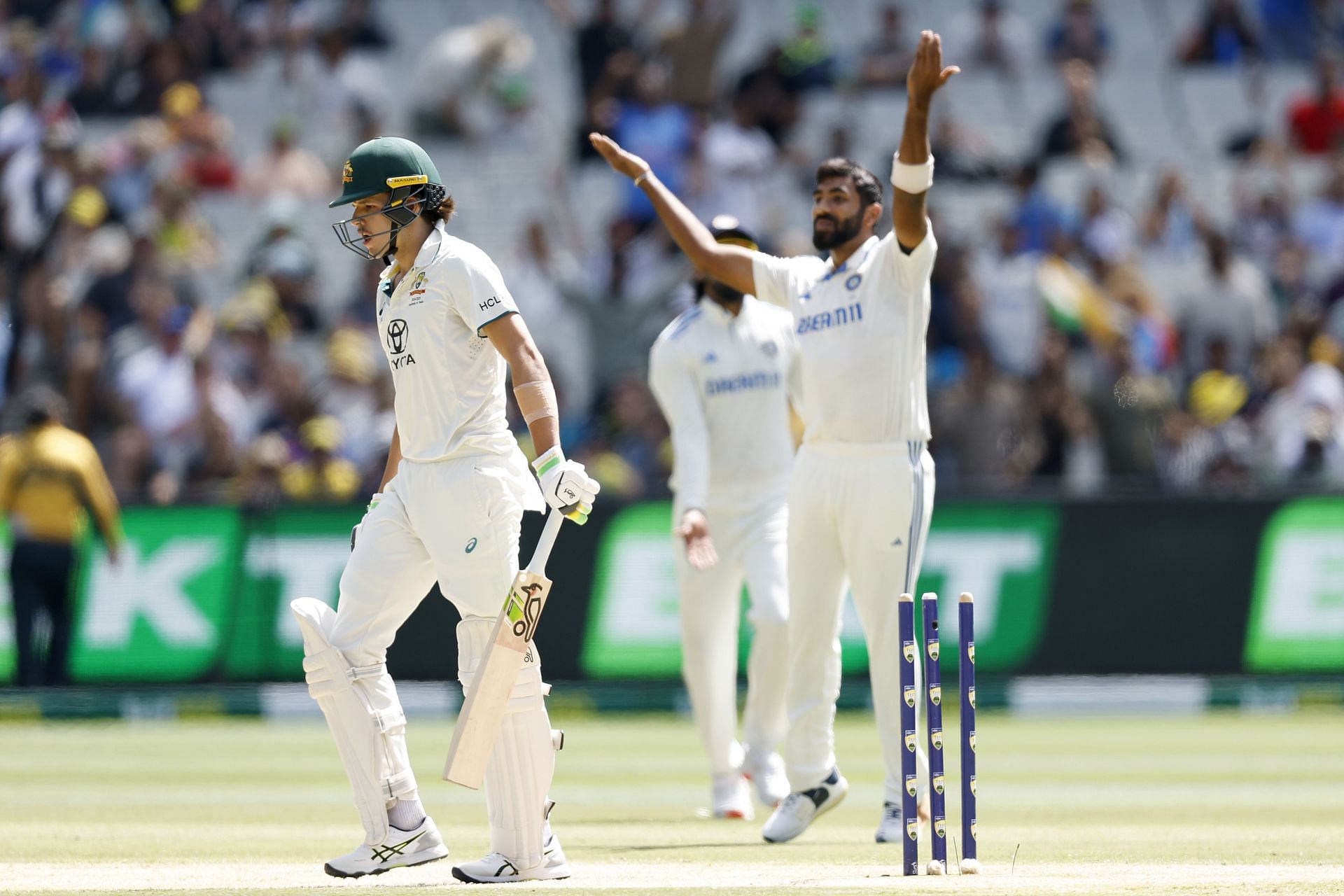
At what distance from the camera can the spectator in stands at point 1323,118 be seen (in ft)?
65.3

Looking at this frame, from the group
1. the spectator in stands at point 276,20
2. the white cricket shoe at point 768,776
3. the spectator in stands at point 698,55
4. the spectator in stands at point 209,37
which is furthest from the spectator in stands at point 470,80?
the white cricket shoe at point 768,776

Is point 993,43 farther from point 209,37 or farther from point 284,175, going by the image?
point 209,37

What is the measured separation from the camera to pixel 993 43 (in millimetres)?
20922

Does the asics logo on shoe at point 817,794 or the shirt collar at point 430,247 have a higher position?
the shirt collar at point 430,247

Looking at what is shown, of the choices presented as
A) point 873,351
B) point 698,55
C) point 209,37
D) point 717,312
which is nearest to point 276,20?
point 209,37

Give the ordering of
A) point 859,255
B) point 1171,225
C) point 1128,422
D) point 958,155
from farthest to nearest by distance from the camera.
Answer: point 958,155 < point 1171,225 < point 1128,422 < point 859,255

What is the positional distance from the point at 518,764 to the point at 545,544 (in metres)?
0.67

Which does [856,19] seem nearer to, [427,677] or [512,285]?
[512,285]

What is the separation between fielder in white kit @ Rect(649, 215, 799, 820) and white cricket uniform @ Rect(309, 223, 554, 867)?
110 inches

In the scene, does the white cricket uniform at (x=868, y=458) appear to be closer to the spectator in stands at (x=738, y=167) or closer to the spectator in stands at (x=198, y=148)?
the spectator in stands at (x=738, y=167)

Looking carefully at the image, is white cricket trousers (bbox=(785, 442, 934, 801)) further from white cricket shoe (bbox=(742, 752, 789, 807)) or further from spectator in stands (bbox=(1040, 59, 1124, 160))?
spectator in stands (bbox=(1040, 59, 1124, 160))

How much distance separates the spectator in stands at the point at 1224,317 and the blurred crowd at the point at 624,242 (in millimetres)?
29

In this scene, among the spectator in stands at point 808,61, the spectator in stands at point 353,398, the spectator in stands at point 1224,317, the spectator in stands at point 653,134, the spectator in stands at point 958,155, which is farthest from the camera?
the spectator in stands at point 808,61

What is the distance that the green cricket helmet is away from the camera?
6.66m
